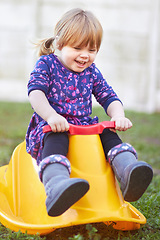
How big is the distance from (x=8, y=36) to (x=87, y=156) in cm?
584

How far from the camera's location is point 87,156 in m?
1.76

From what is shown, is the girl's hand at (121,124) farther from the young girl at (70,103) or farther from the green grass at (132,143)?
the green grass at (132,143)

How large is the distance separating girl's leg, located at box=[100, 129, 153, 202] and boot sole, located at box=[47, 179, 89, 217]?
21 centimetres

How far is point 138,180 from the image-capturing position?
1.58 meters

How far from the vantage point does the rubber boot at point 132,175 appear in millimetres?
1565

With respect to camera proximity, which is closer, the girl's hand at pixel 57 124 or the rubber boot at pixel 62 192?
the rubber boot at pixel 62 192

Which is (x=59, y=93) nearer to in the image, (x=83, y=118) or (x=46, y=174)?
(x=83, y=118)

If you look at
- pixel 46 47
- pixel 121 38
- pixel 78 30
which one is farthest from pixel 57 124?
pixel 121 38

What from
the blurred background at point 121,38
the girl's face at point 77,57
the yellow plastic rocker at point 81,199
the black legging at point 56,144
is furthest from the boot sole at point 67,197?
the blurred background at point 121,38

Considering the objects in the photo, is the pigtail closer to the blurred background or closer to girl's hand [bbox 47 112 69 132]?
girl's hand [bbox 47 112 69 132]

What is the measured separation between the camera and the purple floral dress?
1881 millimetres

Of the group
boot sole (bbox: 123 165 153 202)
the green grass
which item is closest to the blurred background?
the green grass

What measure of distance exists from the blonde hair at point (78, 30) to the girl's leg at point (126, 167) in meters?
0.45

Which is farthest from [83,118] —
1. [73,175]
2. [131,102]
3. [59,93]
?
[131,102]
